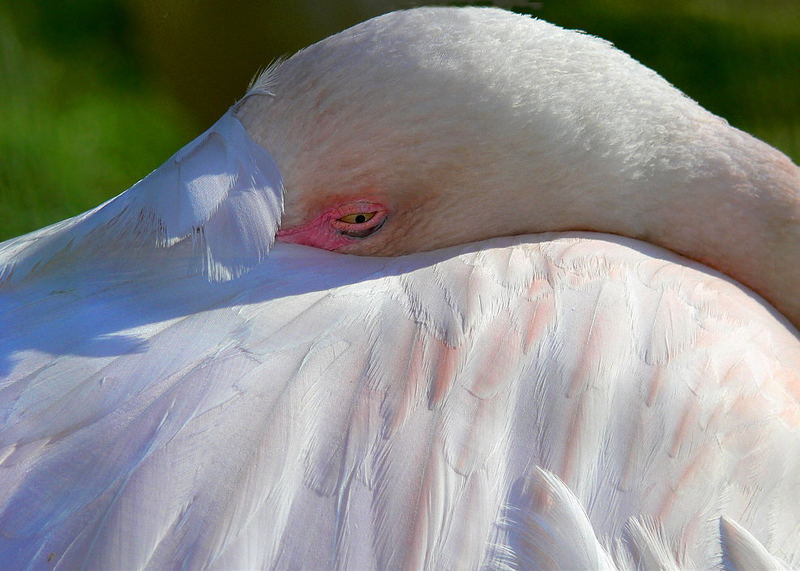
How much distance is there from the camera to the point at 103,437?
3.92 feet

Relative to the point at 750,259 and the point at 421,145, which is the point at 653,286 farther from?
the point at 421,145

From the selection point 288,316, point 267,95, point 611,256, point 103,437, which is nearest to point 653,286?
point 611,256

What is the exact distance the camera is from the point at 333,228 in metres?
1.54

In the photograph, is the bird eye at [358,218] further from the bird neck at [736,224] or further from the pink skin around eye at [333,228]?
the bird neck at [736,224]

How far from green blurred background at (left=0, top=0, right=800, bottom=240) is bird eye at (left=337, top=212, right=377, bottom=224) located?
75.9 inches

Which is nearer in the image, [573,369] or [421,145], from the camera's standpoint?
[573,369]

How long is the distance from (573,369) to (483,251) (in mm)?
257

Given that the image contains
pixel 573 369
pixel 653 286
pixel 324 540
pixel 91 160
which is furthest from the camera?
pixel 91 160

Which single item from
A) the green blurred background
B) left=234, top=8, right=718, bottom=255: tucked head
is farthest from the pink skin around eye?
the green blurred background

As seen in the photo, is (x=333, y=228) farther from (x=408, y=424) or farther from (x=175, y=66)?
(x=175, y=66)

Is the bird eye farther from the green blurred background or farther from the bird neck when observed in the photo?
the green blurred background

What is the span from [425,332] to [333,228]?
339mm

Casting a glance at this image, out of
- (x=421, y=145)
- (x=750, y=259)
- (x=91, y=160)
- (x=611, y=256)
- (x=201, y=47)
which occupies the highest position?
(x=421, y=145)

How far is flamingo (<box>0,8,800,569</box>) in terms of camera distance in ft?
3.73
